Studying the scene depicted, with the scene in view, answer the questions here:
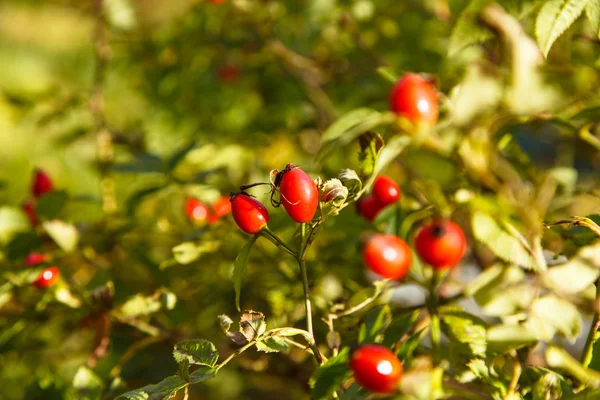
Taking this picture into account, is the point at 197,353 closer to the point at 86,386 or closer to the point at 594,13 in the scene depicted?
the point at 86,386

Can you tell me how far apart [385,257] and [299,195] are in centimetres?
14

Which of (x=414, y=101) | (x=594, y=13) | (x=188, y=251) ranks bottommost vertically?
(x=188, y=251)

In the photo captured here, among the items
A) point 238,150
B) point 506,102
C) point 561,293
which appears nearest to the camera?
point 561,293

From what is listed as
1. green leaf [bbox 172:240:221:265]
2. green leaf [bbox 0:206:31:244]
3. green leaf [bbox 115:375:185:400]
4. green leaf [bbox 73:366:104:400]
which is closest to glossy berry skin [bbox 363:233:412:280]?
green leaf [bbox 115:375:185:400]

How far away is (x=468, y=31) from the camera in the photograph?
3.11 feet

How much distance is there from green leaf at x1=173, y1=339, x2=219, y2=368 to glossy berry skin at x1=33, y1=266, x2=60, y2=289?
0.45m

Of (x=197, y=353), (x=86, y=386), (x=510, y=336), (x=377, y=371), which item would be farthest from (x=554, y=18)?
(x=86, y=386)

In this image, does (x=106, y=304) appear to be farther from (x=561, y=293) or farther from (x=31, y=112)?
→ (x=31, y=112)

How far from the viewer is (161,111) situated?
183cm

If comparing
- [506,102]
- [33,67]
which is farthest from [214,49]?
[33,67]

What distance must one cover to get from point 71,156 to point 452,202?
175cm

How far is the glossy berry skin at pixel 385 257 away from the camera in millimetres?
743

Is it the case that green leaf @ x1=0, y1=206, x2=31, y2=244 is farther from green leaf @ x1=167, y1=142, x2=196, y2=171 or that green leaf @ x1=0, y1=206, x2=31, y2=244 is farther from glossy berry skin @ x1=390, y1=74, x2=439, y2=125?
glossy berry skin @ x1=390, y1=74, x2=439, y2=125

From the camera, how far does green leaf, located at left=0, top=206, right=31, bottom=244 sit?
1.15 meters
